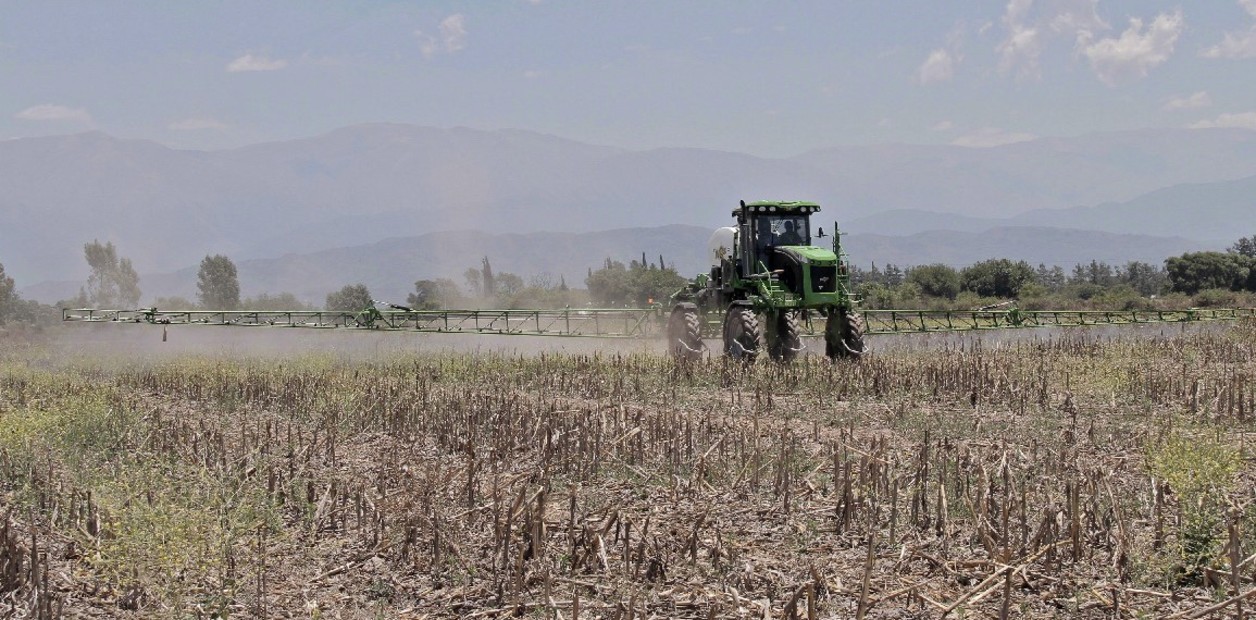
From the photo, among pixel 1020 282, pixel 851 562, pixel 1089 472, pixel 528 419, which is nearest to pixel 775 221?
pixel 528 419

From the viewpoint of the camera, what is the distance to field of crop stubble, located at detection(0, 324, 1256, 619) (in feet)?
18.8

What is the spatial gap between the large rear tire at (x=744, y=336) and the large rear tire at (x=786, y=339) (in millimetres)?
350

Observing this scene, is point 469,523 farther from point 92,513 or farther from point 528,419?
point 528,419

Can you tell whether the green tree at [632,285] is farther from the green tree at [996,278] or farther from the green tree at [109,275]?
the green tree at [109,275]

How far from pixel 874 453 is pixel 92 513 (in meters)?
5.29

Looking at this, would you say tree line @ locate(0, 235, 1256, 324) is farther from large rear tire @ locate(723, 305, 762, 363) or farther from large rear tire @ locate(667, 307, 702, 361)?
large rear tire @ locate(723, 305, 762, 363)

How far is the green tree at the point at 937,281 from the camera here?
45.6m

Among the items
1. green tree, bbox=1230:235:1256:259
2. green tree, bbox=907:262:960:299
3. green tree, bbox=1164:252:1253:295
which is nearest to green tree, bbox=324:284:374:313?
green tree, bbox=907:262:960:299

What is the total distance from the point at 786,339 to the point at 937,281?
98.1 ft

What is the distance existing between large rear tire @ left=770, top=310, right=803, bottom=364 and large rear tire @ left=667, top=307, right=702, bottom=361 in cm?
127

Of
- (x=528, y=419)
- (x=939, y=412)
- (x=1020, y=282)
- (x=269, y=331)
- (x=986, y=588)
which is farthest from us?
(x=1020, y=282)

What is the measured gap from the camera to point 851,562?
6234 mm

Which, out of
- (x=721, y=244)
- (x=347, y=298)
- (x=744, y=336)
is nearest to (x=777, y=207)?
(x=721, y=244)

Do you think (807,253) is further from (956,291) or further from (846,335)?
(956,291)
